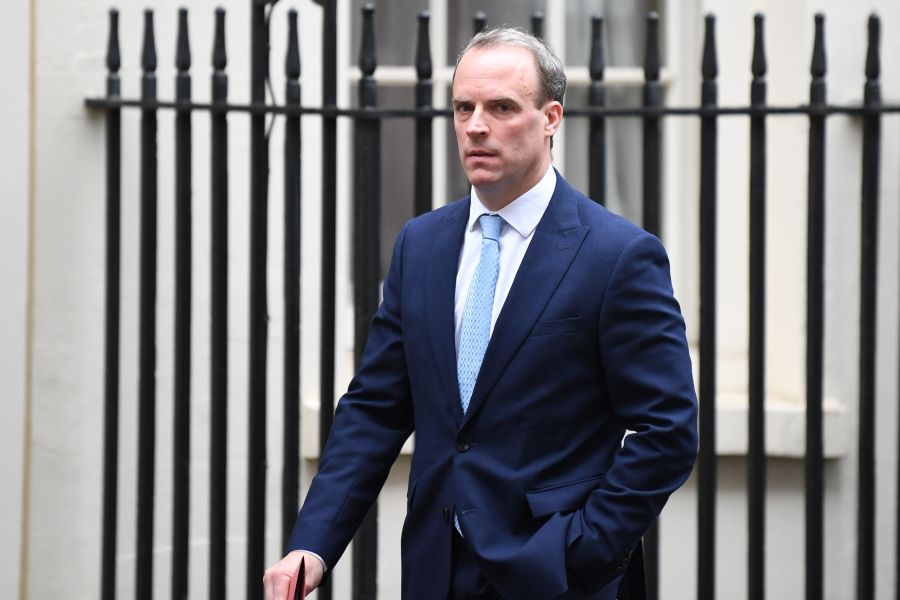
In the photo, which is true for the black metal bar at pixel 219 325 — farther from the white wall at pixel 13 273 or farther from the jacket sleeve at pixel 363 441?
the jacket sleeve at pixel 363 441

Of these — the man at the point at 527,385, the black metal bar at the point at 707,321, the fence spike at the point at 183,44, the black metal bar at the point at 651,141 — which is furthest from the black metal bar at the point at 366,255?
the man at the point at 527,385

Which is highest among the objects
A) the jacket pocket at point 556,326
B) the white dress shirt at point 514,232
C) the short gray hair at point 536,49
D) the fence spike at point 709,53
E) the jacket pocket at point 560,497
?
the fence spike at point 709,53

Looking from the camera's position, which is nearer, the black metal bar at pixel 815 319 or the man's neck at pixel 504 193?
the man's neck at pixel 504 193

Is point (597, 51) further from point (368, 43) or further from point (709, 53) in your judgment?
point (368, 43)

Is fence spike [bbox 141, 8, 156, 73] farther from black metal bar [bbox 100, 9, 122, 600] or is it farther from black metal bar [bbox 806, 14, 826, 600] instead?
black metal bar [bbox 806, 14, 826, 600]

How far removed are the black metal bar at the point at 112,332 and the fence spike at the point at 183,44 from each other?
0.86 ft

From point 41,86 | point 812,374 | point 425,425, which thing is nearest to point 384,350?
point 425,425

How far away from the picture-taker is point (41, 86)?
4.80m

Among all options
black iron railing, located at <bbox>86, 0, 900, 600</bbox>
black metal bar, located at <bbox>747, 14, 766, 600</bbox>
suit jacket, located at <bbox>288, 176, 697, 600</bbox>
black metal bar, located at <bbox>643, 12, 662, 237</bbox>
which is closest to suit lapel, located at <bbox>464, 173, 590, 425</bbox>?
suit jacket, located at <bbox>288, 176, 697, 600</bbox>

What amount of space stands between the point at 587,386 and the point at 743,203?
301 centimetres

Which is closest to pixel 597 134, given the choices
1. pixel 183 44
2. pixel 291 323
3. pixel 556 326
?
pixel 291 323

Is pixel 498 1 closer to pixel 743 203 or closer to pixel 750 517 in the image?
pixel 743 203

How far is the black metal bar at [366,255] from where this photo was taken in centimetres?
448

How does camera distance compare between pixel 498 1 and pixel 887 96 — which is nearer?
pixel 887 96
